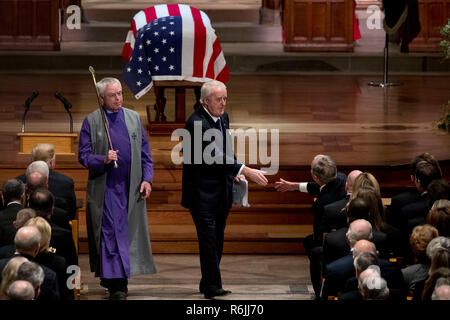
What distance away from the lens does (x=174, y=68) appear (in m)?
10.7

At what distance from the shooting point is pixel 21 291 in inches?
213

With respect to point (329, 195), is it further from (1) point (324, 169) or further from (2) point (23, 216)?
(2) point (23, 216)

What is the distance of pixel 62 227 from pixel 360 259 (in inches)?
94.5

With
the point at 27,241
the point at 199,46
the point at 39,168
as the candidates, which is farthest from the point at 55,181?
the point at 199,46

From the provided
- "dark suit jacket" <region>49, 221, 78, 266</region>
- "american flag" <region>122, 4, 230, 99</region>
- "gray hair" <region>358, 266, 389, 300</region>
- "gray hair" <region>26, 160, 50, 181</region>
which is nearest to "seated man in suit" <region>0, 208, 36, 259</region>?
"dark suit jacket" <region>49, 221, 78, 266</region>

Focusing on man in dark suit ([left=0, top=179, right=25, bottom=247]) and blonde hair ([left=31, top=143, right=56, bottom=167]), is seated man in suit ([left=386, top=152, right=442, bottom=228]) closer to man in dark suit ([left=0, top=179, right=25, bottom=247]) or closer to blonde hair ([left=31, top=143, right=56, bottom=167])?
blonde hair ([left=31, top=143, right=56, bottom=167])

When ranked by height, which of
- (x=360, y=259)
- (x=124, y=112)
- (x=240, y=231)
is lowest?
(x=240, y=231)

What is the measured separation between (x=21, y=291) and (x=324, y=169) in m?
3.12

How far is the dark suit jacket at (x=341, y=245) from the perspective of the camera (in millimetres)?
6988

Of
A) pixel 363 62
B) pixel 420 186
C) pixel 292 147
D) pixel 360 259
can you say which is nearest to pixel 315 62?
pixel 363 62

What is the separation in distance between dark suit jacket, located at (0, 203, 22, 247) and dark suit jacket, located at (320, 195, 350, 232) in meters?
2.24

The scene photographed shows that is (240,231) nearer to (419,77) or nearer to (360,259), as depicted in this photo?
(360,259)

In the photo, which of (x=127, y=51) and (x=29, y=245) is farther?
(x=127, y=51)

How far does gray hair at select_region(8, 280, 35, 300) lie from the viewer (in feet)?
17.7
